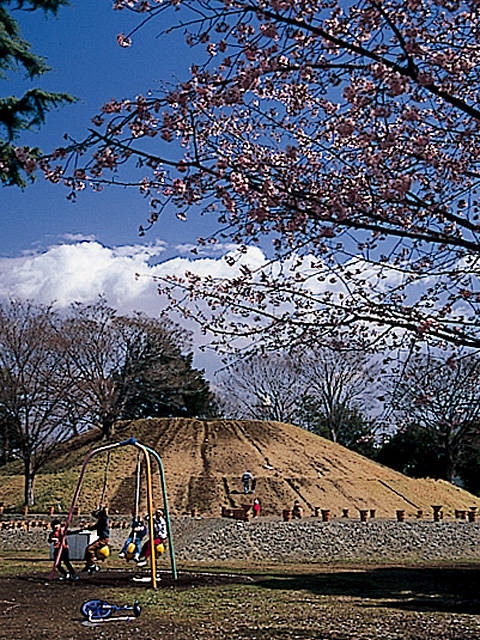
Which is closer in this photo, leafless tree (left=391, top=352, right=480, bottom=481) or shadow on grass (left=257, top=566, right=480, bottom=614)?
leafless tree (left=391, top=352, right=480, bottom=481)

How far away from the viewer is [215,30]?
14.2 ft

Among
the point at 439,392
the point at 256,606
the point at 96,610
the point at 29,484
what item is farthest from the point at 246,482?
the point at 439,392

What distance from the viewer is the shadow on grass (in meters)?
9.52

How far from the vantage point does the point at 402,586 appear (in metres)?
11.7

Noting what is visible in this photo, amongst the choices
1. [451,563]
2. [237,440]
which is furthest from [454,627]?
[237,440]

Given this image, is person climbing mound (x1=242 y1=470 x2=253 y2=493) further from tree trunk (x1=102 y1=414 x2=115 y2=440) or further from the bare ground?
the bare ground

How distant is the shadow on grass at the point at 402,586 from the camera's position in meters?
9.52

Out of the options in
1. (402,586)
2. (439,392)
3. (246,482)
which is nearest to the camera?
(439,392)

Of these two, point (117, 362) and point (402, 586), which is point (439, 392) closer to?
point (402, 586)

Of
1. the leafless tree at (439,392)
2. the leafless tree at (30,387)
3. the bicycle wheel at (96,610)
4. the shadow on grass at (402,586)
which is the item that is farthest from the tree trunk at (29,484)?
the leafless tree at (439,392)

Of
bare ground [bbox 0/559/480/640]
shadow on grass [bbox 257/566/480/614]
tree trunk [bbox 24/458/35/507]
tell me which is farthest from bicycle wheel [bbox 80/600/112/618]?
tree trunk [bbox 24/458/35/507]

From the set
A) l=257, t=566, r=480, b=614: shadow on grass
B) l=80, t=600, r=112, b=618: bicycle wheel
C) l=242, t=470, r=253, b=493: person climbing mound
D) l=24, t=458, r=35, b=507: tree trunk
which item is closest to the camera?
l=80, t=600, r=112, b=618: bicycle wheel

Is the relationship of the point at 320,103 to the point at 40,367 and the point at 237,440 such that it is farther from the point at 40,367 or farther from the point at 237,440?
the point at 237,440

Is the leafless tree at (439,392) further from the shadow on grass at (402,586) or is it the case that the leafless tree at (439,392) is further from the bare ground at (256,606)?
the shadow on grass at (402,586)
